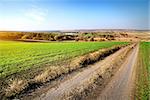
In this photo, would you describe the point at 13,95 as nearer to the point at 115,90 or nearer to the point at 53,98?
the point at 53,98

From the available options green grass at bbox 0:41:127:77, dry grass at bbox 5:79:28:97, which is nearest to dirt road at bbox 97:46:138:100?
dry grass at bbox 5:79:28:97

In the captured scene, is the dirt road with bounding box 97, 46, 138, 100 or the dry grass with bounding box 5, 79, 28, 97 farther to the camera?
the dry grass with bounding box 5, 79, 28, 97

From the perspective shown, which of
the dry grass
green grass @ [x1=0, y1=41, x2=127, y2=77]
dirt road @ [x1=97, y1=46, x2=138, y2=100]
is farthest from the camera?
green grass @ [x1=0, y1=41, x2=127, y2=77]

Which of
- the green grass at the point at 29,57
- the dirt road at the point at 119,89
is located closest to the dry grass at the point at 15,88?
the green grass at the point at 29,57

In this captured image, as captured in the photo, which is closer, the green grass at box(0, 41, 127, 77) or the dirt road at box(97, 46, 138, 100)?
the dirt road at box(97, 46, 138, 100)

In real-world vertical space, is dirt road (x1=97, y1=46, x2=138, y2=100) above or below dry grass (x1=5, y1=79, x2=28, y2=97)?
below

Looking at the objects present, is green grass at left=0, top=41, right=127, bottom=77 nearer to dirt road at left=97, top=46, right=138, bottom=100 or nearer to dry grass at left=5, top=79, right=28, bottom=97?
dry grass at left=5, top=79, right=28, bottom=97

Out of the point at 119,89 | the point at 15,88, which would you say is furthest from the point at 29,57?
→ the point at 119,89

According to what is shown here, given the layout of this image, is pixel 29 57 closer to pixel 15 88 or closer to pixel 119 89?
pixel 15 88

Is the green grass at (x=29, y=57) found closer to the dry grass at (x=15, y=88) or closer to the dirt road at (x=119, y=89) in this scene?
the dry grass at (x=15, y=88)

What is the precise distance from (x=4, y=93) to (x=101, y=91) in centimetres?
319

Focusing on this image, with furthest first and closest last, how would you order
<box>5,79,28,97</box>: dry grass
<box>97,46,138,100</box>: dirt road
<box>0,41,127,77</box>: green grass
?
<box>0,41,127,77</box>: green grass < <box>5,79,28,97</box>: dry grass < <box>97,46,138,100</box>: dirt road

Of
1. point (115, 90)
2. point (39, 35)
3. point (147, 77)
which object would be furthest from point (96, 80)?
point (39, 35)

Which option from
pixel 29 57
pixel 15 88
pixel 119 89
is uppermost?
pixel 15 88
